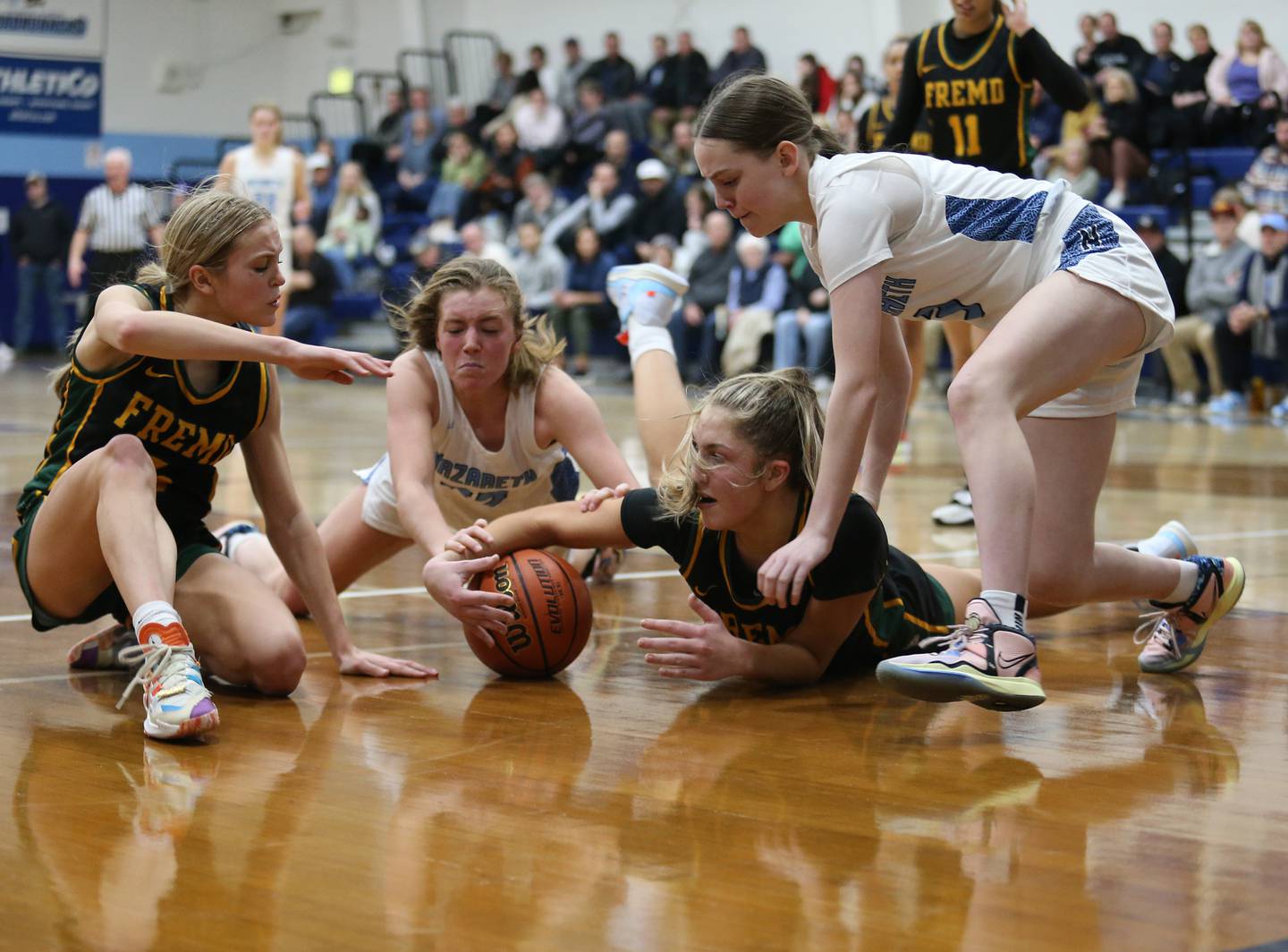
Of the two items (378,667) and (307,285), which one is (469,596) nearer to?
(378,667)

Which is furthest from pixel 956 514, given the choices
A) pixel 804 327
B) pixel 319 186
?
pixel 319 186

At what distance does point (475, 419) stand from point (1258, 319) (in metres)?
9.27

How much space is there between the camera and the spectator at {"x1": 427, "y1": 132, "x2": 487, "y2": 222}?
19.0m

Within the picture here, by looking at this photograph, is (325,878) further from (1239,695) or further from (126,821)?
(1239,695)

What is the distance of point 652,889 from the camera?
2.23 m

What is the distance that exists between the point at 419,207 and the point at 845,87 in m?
6.15

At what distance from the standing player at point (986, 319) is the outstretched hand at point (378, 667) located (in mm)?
918

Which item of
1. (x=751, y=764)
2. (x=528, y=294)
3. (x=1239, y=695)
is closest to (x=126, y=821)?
(x=751, y=764)

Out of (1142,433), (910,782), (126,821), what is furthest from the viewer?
(1142,433)

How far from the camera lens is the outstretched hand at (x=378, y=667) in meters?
3.80

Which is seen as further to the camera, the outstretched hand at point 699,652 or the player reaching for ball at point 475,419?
the player reaching for ball at point 475,419

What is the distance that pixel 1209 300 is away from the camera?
12.4 metres

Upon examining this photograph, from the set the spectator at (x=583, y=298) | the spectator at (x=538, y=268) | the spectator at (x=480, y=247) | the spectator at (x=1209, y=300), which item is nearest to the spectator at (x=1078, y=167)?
the spectator at (x=1209, y=300)

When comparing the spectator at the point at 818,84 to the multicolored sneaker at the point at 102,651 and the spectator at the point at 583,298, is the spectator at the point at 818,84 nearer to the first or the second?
the spectator at the point at 583,298
